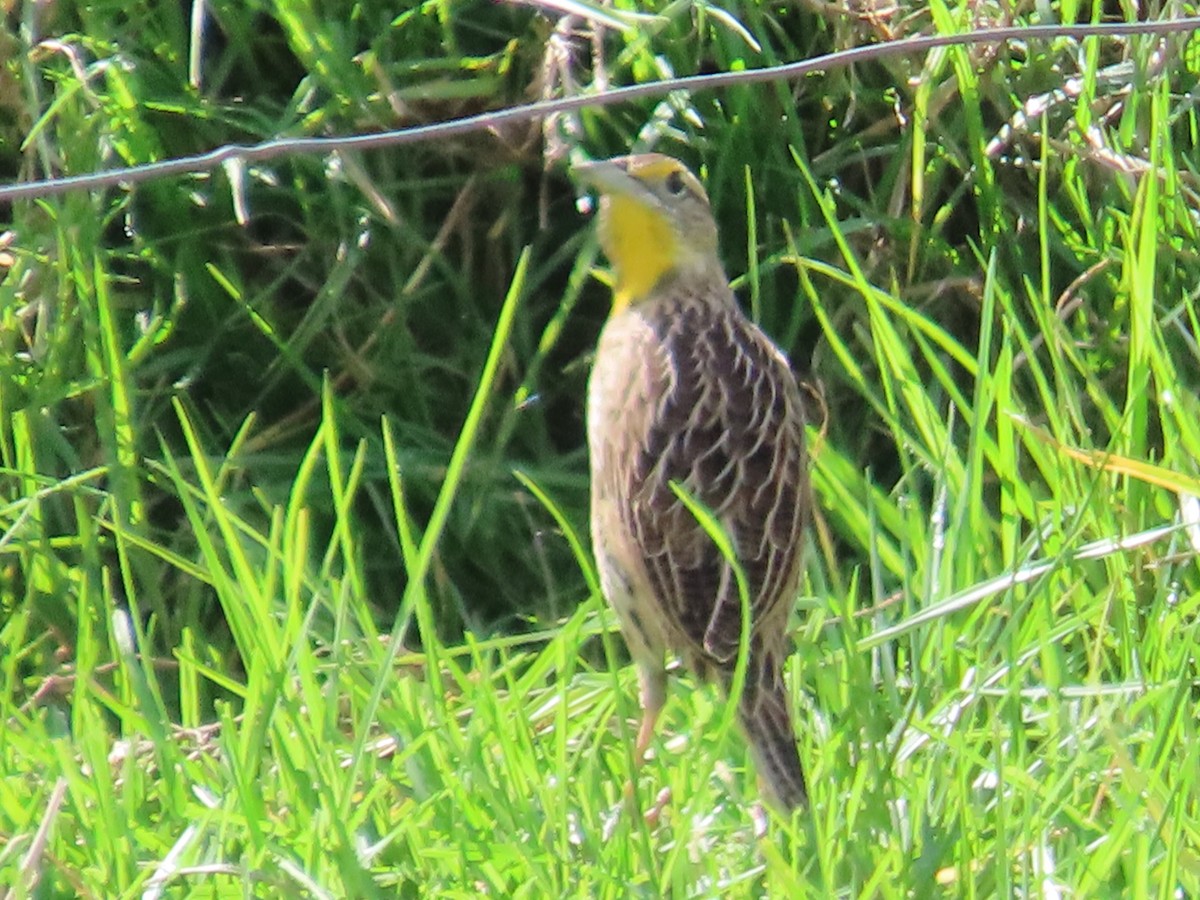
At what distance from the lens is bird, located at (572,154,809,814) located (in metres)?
3.64

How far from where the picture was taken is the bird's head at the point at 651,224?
414cm

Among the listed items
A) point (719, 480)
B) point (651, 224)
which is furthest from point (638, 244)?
point (719, 480)

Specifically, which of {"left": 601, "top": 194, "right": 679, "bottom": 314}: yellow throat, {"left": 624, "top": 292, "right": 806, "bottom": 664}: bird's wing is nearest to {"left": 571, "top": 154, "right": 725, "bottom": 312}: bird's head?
{"left": 601, "top": 194, "right": 679, "bottom": 314}: yellow throat

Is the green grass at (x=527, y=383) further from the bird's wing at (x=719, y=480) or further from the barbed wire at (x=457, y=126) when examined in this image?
the barbed wire at (x=457, y=126)

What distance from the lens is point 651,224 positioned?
13.7 ft

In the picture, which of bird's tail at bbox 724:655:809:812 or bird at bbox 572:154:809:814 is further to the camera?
bird at bbox 572:154:809:814

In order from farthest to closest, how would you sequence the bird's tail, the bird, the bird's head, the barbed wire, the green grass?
the bird's head
the bird
the green grass
the bird's tail
the barbed wire

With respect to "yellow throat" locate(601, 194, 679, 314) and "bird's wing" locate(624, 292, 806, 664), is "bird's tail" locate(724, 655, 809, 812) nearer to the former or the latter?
"bird's wing" locate(624, 292, 806, 664)

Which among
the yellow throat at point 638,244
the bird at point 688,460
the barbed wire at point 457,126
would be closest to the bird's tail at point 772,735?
the bird at point 688,460

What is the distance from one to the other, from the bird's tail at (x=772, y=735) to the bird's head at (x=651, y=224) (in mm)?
895

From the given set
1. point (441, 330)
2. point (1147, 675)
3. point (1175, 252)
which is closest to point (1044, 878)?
point (1147, 675)

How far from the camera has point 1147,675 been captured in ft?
11.6

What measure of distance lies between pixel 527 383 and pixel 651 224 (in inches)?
21.4

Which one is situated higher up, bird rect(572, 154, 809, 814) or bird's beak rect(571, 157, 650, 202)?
bird's beak rect(571, 157, 650, 202)
